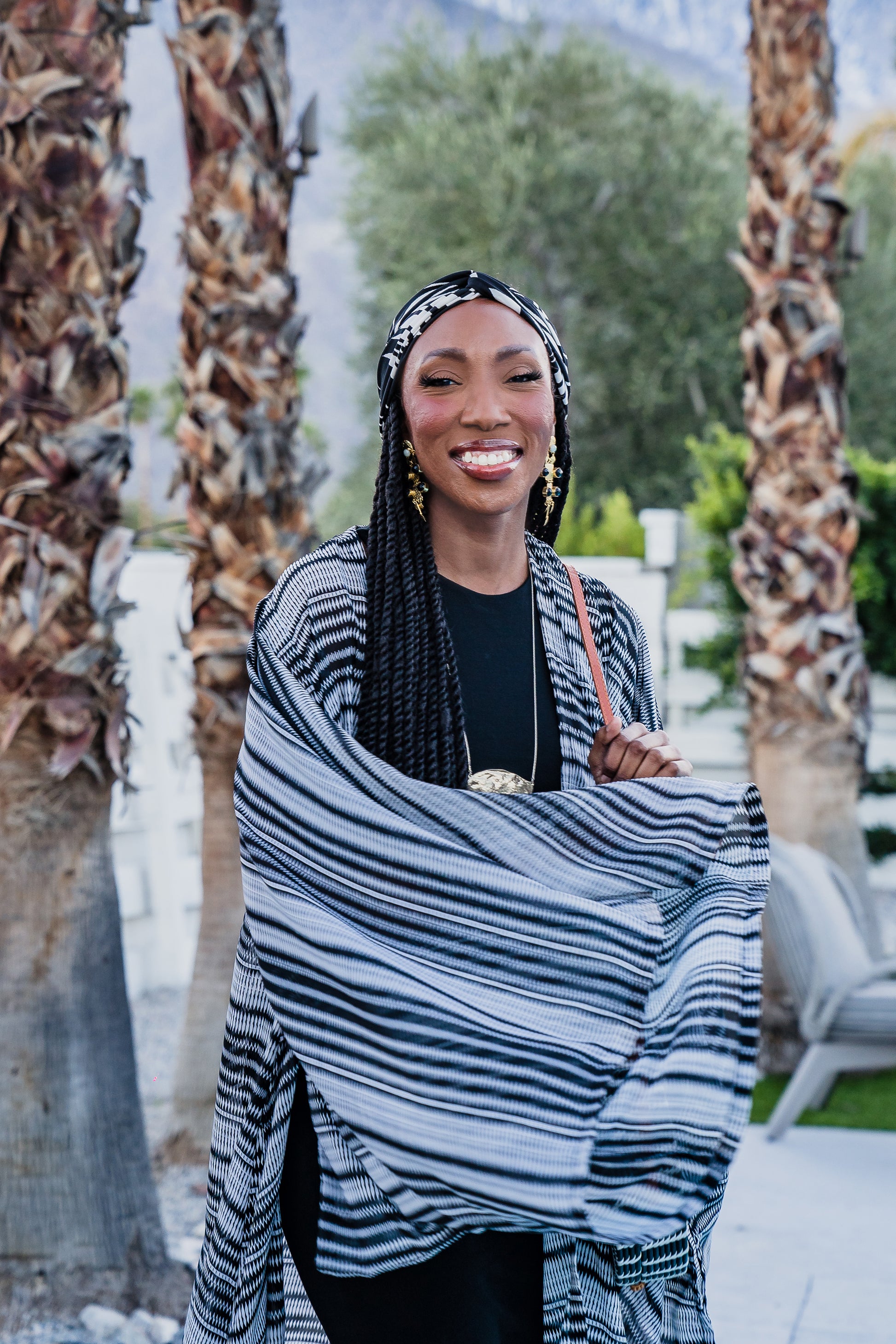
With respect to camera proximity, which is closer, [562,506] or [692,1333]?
[692,1333]

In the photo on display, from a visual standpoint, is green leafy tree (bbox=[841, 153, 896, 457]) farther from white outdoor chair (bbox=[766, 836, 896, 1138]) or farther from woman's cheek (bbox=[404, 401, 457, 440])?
woman's cheek (bbox=[404, 401, 457, 440])

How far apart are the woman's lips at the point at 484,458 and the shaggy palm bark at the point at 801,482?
184 inches

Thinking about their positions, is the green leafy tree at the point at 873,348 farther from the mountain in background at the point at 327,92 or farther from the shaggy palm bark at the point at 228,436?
the mountain in background at the point at 327,92

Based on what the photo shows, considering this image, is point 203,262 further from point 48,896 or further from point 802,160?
point 802,160

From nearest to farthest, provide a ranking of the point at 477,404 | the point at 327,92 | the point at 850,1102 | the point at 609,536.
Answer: the point at 477,404 < the point at 850,1102 < the point at 609,536 < the point at 327,92

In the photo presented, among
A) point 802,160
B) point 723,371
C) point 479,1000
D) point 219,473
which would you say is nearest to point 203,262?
point 219,473

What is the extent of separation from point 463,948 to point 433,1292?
424mm

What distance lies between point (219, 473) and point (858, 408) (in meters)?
19.2

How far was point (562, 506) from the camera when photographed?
2109 mm

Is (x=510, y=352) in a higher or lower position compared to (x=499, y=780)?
higher

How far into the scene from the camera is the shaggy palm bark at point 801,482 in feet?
20.4

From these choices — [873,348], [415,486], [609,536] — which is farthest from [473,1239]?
[873,348]

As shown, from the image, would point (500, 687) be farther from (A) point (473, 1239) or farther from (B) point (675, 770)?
(A) point (473, 1239)

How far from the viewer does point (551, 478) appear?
200 cm
